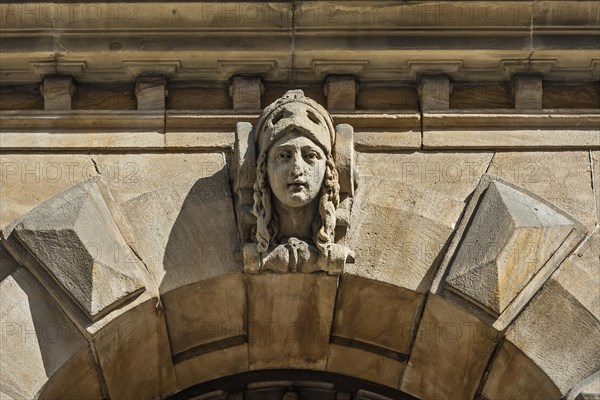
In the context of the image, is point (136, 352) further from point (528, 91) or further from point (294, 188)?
point (528, 91)

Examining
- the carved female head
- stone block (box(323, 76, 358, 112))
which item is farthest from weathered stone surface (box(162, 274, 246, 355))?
stone block (box(323, 76, 358, 112))

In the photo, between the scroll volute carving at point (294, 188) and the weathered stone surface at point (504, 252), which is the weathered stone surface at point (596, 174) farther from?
the scroll volute carving at point (294, 188)

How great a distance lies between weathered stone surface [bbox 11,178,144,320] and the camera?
968 cm

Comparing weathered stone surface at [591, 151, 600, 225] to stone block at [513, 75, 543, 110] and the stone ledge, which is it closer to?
the stone ledge

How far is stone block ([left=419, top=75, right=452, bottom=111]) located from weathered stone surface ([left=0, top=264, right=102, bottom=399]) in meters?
2.30

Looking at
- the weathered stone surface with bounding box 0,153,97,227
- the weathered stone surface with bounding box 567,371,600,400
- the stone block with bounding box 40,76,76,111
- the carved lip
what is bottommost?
the weathered stone surface with bounding box 567,371,600,400

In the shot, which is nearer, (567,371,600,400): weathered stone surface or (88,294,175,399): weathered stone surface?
(567,371,600,400): weathered stone surface

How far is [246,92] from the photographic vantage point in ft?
33.7

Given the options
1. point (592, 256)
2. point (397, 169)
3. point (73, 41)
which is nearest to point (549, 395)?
point (592, 256)

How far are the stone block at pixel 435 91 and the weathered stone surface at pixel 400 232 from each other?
21.0 inches

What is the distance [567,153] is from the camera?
10.2 metres

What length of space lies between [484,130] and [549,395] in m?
1.50

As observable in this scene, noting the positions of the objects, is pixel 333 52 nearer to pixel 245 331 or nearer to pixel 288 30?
pixel 288 30

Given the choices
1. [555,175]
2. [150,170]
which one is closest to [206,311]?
[150,170]
